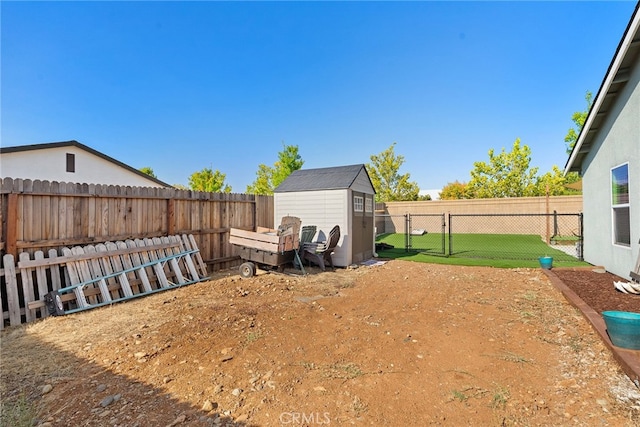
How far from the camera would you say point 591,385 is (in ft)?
8.14

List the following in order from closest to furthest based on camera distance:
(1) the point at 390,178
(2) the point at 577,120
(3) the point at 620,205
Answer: (3) the point at 620,205 < (2) the point at 577,120 < (1) the point at 390,178

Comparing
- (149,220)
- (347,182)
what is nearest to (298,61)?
(347,182)

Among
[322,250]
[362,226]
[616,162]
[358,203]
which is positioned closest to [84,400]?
[322,250]

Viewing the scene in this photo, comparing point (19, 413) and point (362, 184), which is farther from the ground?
point (362, 184)

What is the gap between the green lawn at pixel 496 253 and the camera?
8908 millimetres

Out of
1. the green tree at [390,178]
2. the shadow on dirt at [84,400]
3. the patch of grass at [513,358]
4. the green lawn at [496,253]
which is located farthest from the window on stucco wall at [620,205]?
the green tree at [390,178]

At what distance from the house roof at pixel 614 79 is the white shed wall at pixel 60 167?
17.7m

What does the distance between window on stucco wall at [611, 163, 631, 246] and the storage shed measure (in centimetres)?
603

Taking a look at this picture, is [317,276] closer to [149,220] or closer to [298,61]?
[149,220]

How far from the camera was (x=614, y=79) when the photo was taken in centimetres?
565

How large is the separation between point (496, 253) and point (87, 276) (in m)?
12.3

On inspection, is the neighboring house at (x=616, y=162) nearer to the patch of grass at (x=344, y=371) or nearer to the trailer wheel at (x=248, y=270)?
the patch of grass at (x=344, y=371)

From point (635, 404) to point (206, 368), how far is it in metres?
3.61

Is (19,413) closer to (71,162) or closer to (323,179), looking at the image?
(323,179)
